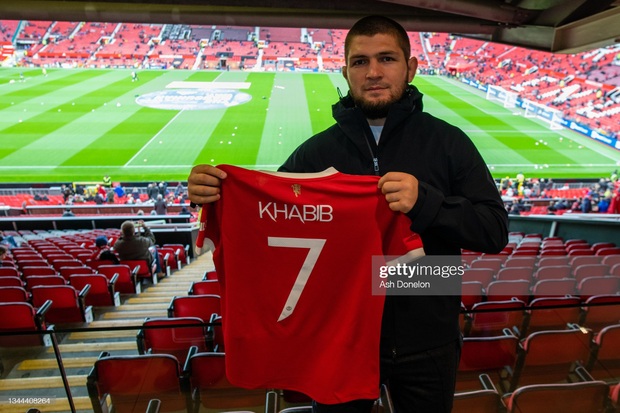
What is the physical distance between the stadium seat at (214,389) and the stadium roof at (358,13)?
557 cm

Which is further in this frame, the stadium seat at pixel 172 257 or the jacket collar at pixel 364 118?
the stadium seat at pixel 172 257

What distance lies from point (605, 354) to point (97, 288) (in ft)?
17.7

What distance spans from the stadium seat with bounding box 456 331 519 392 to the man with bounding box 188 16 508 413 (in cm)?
117

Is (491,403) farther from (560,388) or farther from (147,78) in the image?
(147,78)

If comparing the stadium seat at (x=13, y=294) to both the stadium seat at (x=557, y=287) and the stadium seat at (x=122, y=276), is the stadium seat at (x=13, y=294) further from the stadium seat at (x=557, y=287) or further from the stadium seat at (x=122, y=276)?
the stadium seat at (x=557, y=287)

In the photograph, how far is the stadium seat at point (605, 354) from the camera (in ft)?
9.25

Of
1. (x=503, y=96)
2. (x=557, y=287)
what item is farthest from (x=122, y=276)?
(x=503, y=96)

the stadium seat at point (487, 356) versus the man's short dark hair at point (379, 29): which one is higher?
the man's short dark hair at point (379, 29)

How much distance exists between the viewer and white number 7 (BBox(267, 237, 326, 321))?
1852 millimetres

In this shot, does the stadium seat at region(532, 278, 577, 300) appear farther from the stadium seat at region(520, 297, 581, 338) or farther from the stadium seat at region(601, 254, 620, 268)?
the stadium seat at region(601, 254, 620, 268)

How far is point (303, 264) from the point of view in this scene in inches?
73.3

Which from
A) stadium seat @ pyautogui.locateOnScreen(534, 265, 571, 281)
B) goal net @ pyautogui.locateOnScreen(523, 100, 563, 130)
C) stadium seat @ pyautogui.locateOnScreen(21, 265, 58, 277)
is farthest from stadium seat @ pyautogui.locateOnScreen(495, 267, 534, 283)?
goal net @ pyautogui.locateOnScreen(523, 100, 563, 130)

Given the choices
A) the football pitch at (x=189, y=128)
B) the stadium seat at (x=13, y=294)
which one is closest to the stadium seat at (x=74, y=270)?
the stadium seat at (x=13, y=294)

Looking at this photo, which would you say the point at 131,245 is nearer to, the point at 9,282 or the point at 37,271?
the point at 37,271
